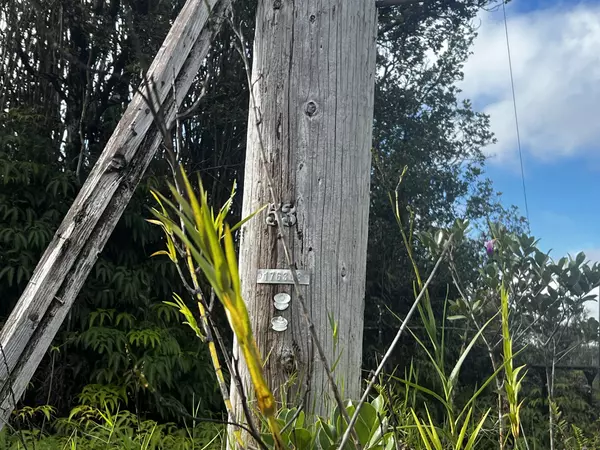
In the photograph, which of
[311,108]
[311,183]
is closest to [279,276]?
[311,183]

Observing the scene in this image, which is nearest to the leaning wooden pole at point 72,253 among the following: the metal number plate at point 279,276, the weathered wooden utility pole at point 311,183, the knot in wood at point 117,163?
the knot in wood at point 117,163

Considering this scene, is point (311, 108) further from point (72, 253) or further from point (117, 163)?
point (72, 253)

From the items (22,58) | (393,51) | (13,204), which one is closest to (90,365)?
(13,204)

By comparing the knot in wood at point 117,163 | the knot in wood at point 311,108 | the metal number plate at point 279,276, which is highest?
the knot in wood at point 311,108

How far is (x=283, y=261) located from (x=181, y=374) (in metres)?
3.26

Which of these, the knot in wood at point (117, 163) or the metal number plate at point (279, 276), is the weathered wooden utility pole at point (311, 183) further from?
the knot in wood at point (117, 163)

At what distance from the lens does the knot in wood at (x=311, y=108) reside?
77.9 inches

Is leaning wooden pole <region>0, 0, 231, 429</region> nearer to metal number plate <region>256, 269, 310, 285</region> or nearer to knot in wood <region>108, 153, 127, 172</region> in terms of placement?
knot in wood <region>108, 153, 127, 172</region>

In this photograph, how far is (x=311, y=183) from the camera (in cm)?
194

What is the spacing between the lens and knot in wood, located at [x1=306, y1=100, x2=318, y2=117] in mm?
1979

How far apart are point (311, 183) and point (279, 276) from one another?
0.30 metres

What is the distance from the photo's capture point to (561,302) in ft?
5.41

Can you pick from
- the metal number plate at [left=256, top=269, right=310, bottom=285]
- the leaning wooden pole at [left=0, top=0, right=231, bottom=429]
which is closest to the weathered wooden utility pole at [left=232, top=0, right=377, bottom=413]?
the metal number plate at [left=256, top=269, right=310, bottom=285]

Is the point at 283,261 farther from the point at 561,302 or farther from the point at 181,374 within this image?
the point at 181,374
